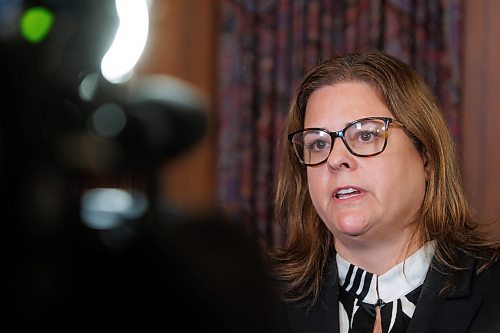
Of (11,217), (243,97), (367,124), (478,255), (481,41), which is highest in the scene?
(481,41)

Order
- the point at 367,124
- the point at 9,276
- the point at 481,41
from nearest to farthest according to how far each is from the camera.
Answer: the point at 9,276 → the point at 367,124 → the point at 481,41

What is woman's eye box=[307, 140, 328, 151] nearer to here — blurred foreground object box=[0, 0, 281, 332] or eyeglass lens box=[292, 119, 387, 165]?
eyeglass lens box=[292, 119, 387, 165]

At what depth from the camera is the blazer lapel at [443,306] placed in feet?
4.15

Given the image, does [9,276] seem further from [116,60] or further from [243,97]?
[243,97]

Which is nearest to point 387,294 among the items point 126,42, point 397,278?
point 397,278

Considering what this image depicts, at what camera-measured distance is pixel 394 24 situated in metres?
2.74

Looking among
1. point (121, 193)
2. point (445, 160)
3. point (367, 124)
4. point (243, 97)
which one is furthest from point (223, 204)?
point (243, 97)

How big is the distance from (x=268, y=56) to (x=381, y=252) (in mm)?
1596

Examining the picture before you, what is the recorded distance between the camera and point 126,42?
0.21 m

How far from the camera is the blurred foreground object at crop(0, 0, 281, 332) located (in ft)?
0.65

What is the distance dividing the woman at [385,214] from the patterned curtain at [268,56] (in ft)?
4.47

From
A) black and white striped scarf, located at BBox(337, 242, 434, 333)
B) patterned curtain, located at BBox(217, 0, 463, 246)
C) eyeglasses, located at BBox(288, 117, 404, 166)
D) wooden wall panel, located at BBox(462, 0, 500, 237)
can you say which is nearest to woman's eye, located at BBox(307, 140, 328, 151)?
eyeglasses, located at BBox(288, 117, 404, 166)

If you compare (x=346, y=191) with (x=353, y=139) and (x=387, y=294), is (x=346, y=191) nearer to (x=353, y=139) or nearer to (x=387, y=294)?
(x=353, y=139)

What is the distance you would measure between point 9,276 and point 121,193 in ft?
0.12
